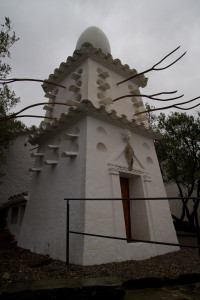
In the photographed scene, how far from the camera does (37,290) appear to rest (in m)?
2.47

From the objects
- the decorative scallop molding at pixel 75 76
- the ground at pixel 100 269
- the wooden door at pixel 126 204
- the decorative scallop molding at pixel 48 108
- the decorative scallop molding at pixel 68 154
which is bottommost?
the ground at pixel 100 269

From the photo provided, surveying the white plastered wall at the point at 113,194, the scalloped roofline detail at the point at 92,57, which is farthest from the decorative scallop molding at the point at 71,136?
the scalloped roofline detail at the point at 92,57

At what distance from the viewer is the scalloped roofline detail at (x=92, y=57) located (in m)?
6.69

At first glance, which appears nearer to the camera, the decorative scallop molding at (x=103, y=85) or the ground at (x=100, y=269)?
the ground at (x=100, y=269)

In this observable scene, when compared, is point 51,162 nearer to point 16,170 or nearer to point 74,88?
point 74,88

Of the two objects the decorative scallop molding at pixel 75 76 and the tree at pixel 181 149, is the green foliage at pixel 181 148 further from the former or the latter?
the decorative scallop molding at pixel 75 76

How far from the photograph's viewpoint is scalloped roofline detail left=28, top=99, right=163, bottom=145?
5.29 metres

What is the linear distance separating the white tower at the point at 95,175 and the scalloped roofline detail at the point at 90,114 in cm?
3

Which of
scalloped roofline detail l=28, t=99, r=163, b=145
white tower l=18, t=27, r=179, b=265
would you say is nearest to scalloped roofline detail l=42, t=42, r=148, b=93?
white tower l=18, t=27, r=179, b=265

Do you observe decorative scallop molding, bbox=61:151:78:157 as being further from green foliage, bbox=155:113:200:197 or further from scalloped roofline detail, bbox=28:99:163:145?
green foliage, bbox=155:113:200:197

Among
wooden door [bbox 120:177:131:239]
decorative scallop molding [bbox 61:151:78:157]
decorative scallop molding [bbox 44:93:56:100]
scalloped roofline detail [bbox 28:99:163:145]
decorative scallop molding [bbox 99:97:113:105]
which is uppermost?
decorative scallop molding [bbox 44:93:56:100]

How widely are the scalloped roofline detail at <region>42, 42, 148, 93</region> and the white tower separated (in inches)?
1.2

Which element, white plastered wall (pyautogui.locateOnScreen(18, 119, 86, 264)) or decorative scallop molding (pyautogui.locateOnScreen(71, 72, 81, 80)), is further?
decorative scallop molding (pyautogui.locateOnScreen(71, 72, 81, 80))

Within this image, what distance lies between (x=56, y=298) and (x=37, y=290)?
0.77 feet
